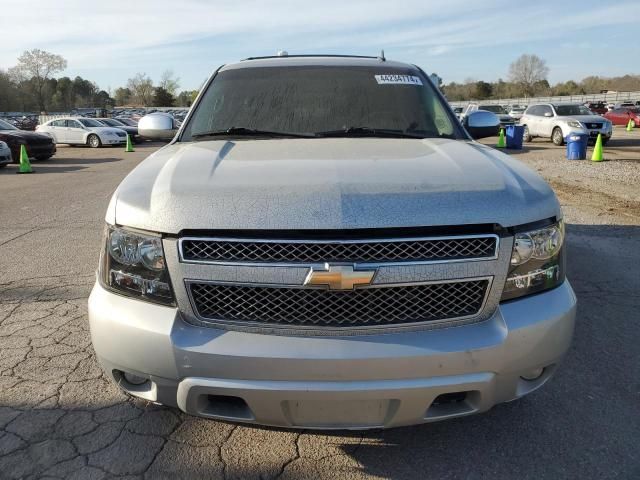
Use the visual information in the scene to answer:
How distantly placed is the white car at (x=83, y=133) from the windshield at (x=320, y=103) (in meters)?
25.8

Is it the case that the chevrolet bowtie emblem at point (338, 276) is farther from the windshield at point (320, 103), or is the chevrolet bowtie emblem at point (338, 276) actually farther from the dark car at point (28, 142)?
the dark car at point (28, 142)

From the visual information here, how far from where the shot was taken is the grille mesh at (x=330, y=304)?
1992mm

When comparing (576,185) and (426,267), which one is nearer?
(426,267)

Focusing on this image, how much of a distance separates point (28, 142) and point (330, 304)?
1966 centimetres

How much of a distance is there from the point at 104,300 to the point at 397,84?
8.19ft

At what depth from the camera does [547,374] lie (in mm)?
2250

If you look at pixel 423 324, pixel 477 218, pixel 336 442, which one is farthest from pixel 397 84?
pixel 336 442

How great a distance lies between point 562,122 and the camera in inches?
834

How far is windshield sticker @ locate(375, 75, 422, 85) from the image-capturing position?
3721 mm

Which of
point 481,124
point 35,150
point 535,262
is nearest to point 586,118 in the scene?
point 481,124

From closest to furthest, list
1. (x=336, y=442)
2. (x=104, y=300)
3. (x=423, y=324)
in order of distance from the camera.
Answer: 1. (x=423, y=324)
2. (x=104, y=300)
3. (x=336, y=442)

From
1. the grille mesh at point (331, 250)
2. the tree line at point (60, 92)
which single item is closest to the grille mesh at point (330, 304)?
the grille mesh at point (331, 250)

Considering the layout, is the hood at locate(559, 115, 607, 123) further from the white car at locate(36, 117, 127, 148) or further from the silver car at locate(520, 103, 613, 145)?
the white car at locate(36, 117, 127, 148)

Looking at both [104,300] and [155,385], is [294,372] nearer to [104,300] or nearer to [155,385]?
[155,385]
